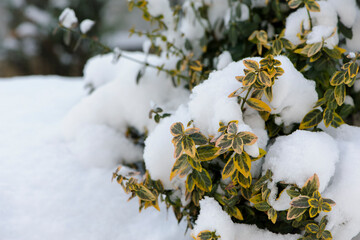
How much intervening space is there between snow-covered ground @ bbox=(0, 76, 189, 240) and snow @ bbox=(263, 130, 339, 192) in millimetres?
417

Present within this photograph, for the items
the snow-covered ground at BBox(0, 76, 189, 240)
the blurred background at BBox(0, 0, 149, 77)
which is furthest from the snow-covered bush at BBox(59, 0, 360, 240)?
the blurred background at BBox(0, 0, 149, 77)

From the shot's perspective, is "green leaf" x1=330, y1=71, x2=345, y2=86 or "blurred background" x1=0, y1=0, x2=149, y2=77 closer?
"green leaf" x1=330, y1=71, x2=345, y2=86

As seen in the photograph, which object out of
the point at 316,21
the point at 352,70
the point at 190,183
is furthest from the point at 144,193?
the point at 316,21

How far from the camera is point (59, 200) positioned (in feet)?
3.63

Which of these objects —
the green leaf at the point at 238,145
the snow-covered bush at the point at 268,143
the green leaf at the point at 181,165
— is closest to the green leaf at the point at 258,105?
the snow-covered bush at the point at 268,143

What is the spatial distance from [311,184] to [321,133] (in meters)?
0.21

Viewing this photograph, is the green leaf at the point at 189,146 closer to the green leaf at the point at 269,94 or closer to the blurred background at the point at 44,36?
the green leaf at the point at 269,94

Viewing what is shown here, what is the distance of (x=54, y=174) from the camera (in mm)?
1203

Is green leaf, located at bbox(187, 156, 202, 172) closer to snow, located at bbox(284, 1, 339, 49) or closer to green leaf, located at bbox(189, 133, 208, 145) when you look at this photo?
green leaf, located at bbox(189, 133, 208, 145)

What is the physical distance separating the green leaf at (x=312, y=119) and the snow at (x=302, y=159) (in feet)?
0.09

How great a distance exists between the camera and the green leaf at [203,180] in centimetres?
85

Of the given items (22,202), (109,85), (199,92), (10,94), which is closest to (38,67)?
(10,94)

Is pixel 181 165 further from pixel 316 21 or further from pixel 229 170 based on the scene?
pixel 316 21

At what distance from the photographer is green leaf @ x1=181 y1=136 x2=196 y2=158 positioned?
77 centimetres
